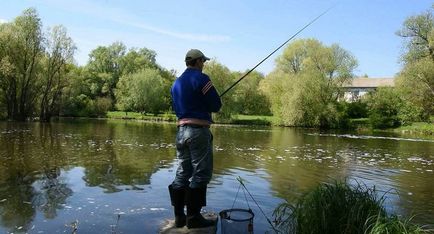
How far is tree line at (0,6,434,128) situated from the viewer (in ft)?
163

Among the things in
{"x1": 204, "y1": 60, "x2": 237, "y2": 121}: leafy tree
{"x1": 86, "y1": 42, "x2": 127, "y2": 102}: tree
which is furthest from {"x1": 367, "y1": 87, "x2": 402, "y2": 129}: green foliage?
{"x1": 86, "y1": 42, "x2": 127, "y2": 102}: tree

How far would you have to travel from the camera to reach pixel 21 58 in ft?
165

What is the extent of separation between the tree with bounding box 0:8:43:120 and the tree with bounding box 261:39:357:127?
31940 mm

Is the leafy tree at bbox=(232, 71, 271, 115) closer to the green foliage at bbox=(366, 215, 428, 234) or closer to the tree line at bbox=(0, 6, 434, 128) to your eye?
the tree line at bbox=(0, 6, 434, 128)

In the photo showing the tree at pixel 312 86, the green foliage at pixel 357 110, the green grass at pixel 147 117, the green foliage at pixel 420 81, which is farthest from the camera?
the green foliage at pixel 357 110

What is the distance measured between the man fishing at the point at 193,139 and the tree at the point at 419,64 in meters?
46.5

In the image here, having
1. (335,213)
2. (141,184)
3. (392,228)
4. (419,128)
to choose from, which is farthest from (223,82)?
(392,228)

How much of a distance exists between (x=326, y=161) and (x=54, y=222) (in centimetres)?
1345

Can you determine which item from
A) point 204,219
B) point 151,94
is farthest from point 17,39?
point 204,219

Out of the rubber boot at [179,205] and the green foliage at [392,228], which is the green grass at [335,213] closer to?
the green foliage at [392,228]

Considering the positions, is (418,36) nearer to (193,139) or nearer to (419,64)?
(419,64)

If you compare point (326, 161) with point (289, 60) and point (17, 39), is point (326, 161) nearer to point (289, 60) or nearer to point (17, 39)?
point (17, 39)

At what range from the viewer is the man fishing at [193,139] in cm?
577

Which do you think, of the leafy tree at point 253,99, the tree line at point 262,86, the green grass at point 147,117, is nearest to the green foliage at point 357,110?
the tree line at point 262,86
